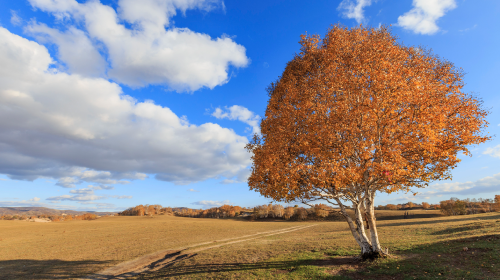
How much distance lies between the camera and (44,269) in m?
21.5

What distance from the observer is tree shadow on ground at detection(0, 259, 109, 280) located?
19484mm

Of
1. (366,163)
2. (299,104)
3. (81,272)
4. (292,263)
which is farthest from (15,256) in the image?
(366,163)

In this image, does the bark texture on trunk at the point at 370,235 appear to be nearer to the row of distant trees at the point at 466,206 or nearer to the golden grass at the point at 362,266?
the golden grass at the point at 362,266

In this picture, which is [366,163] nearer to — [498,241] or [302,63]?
[302,63]

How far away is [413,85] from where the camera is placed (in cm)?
1255

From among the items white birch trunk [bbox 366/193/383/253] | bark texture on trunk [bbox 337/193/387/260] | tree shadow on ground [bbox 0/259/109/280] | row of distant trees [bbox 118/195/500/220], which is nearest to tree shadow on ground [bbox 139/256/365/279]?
bark texture on trunk [bbox 337/193/387/260]

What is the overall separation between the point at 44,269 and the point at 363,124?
32547mm

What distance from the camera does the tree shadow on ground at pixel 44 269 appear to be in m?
19.5

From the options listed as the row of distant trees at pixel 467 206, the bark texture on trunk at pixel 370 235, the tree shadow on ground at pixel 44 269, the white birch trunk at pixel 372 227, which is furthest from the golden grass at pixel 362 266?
the row of distant trees at pixel 467 206

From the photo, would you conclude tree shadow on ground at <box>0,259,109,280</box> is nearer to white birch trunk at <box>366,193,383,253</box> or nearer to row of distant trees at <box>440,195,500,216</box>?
white birch trunk at <box>366,193,383,253</box>

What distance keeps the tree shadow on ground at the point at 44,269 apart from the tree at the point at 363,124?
66.8ft

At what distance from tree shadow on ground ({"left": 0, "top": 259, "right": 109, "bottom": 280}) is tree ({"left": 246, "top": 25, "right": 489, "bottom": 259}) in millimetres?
20368

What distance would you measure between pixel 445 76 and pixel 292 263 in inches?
677

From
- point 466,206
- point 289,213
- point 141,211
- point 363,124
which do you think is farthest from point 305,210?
point 141,211
